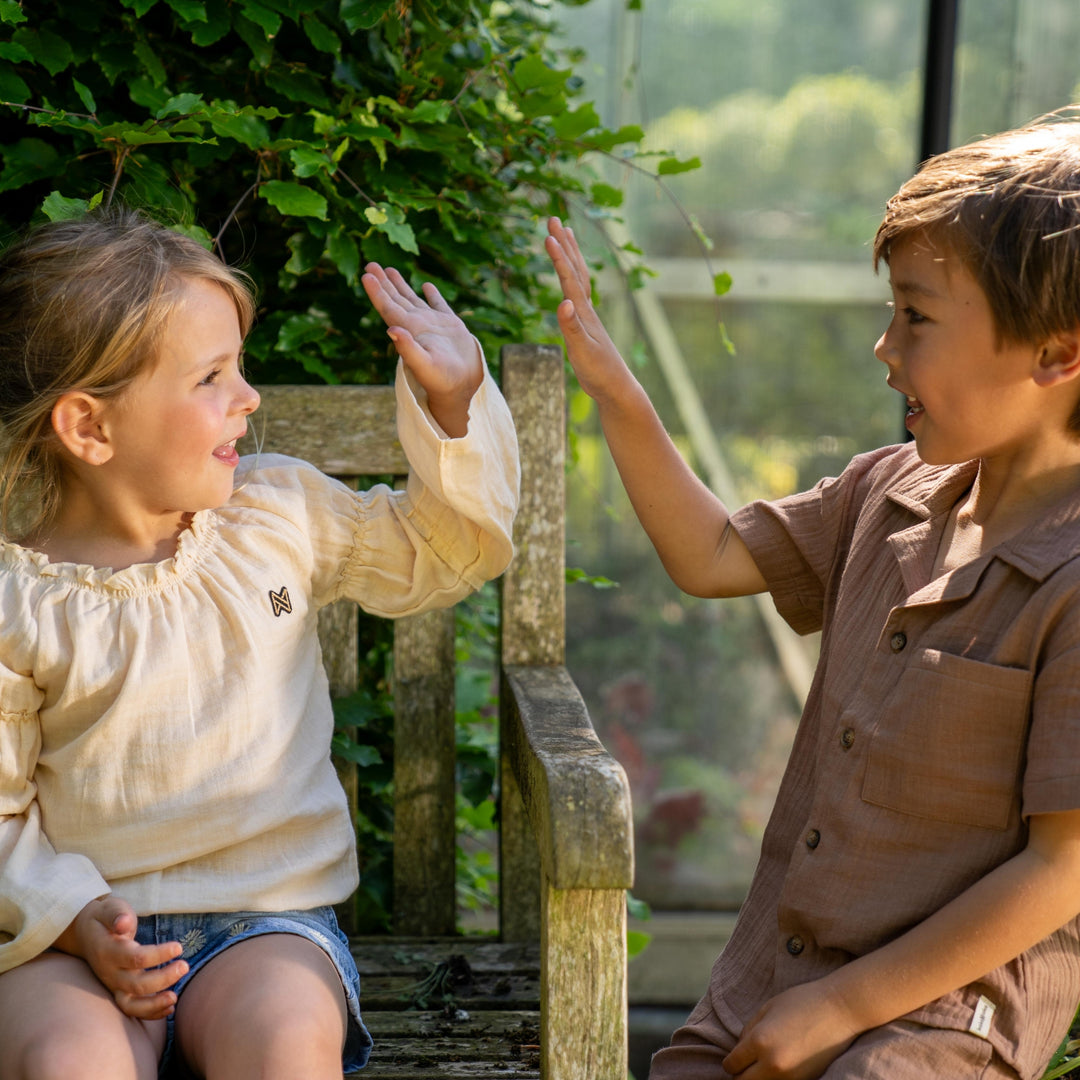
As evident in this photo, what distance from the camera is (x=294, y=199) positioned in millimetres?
1373

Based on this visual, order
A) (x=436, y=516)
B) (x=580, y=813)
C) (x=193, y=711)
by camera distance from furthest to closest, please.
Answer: (x=436, y=516)
(x=193, y=711)
(x=580, y=813)

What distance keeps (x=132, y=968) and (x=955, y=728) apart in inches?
28.1

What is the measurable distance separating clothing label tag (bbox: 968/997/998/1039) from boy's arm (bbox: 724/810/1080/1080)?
34 mm

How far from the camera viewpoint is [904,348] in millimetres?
1124

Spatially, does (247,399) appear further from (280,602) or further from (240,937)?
(240,937)

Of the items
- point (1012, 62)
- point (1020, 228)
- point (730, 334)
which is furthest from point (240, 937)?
point (1012, 62)

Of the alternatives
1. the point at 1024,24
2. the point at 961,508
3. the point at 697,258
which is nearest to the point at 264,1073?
the point at 961,508

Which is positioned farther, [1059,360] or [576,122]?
[576,122]

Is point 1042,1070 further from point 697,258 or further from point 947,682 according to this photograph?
point 697,258

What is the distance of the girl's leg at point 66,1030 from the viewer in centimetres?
96

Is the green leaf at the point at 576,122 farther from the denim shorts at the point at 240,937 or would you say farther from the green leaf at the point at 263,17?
the denim shorts at the point at 240,937

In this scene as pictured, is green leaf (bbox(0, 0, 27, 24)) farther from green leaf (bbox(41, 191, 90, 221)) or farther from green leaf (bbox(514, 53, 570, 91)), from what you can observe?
green leaf (bbox(514, 53, 570, 91))

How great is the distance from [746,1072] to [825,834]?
0.21 metres

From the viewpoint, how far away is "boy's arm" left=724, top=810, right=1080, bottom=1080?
0.99 meters
